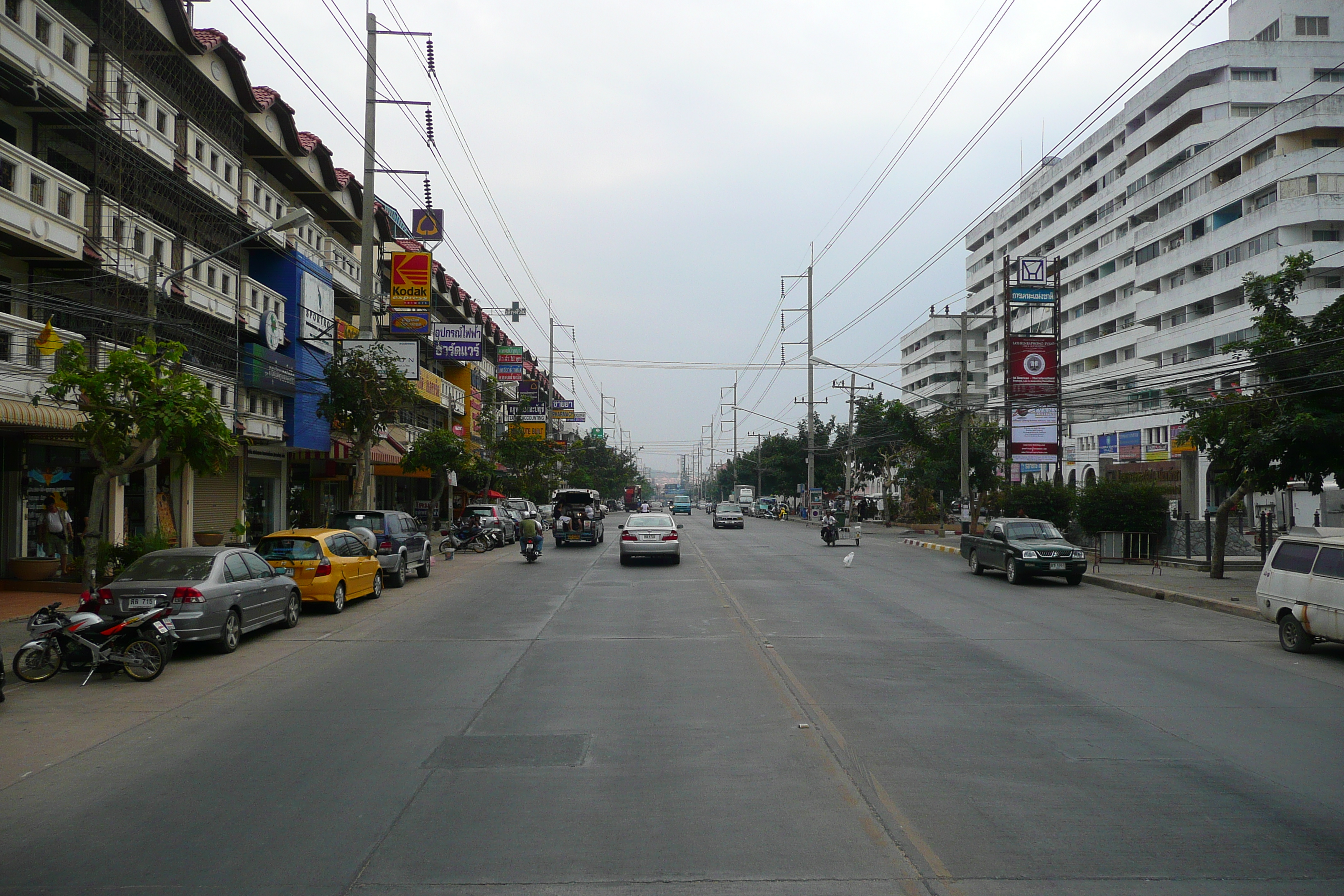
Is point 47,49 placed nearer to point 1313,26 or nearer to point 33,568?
point 33,568

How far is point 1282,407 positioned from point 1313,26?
53.5m

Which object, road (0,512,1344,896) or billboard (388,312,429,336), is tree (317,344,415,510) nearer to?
billboard (388,312,429,336)

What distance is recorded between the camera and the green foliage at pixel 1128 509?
3052 cm

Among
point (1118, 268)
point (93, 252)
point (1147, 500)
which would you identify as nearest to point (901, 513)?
point (1118, 268)

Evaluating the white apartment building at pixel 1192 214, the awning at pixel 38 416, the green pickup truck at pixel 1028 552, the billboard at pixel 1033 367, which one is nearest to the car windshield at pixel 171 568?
the awning at pixel 38 416

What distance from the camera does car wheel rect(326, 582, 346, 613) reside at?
17906 mm

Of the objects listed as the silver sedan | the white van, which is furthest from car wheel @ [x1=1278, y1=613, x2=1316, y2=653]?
the silver sedan

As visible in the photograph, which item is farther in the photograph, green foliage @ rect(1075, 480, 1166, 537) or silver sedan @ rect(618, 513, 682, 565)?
green foliage @ rect(1075, 480, 1166, 537)

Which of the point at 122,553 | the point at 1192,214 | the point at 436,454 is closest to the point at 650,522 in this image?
the point at 436,454

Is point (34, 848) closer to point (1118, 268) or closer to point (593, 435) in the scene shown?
point (1118, 268)

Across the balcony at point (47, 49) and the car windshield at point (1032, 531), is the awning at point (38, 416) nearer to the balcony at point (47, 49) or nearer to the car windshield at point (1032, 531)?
the balcony at point (47, 49)

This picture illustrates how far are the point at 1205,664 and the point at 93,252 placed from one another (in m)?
23.0

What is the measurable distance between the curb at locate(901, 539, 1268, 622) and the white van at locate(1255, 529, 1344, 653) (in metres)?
0.71

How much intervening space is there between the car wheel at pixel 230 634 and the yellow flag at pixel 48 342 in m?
6.48
